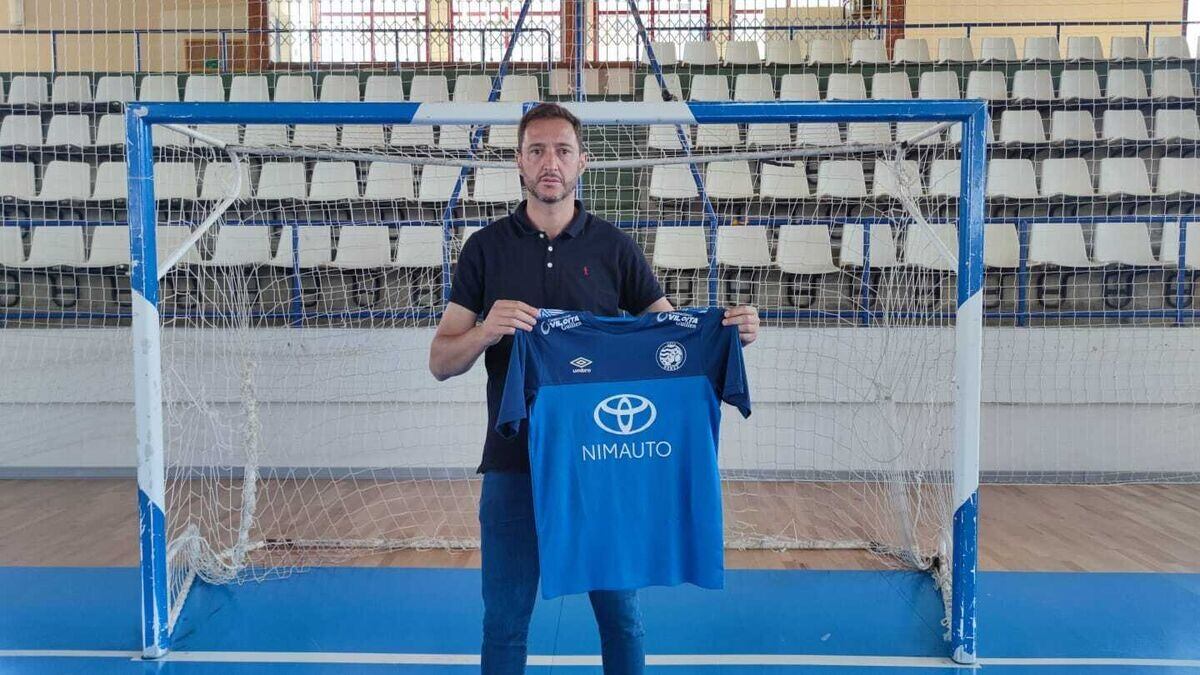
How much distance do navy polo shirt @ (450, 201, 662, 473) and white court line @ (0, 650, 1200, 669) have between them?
1.25 meters

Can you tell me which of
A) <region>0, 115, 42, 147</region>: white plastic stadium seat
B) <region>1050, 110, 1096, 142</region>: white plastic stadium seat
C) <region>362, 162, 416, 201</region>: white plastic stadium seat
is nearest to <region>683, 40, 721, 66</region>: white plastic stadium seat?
<region>1050, 110, 1096, 142</region>: white plastic stadium seat

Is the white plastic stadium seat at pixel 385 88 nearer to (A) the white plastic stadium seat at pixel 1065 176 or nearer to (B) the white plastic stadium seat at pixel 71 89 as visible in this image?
(B) the white plastic stadium seat at pixel 71 89

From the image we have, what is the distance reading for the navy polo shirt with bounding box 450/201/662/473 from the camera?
197cm

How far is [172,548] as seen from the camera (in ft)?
10.8

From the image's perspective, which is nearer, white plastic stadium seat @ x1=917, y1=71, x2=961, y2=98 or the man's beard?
the man's beard

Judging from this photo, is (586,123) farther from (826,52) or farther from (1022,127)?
A: (826,52)

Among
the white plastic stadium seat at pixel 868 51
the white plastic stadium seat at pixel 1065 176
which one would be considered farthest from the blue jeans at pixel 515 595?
the white plastic stadium seat at pixel 868 51

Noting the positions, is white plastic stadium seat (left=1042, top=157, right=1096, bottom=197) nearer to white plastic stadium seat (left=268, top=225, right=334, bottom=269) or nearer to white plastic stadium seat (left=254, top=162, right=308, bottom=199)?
white plastic stadium seat (left=268, top=225, right=334, bottom=269)

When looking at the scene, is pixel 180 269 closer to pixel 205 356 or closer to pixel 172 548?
pixel 205 356

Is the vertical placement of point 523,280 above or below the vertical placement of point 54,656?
above

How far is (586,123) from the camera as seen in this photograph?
2754mm

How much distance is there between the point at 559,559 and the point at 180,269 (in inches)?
200

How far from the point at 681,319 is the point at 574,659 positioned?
58.1 inches

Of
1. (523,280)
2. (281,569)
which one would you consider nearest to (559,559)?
(523,280)
